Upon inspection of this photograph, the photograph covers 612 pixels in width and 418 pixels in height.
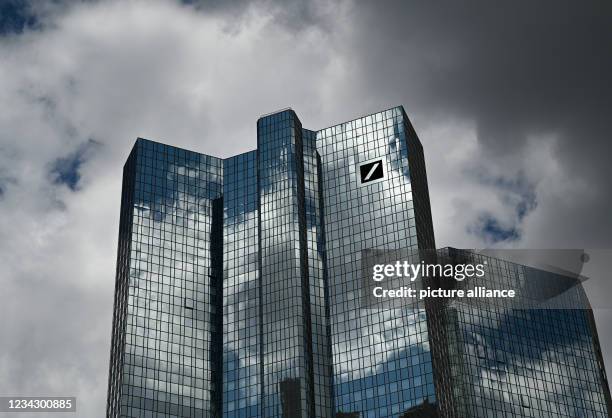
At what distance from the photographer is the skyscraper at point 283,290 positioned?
128500 mm

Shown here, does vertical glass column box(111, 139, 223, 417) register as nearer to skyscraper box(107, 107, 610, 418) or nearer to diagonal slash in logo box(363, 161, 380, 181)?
skyscraper box(107, 107, 610, 418)

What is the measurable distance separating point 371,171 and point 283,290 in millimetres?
25821

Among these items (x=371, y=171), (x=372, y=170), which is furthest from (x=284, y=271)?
(x=372, y=170)

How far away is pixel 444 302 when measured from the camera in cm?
14700

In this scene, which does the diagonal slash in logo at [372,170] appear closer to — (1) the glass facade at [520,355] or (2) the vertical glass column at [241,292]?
(2) the vertical glass column at [241,292]

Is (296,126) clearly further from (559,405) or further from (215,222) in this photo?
(559,405)

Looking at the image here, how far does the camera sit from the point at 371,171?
146 meters

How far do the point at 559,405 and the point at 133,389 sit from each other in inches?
3267

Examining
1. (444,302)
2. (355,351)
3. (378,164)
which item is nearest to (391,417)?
(355,351)

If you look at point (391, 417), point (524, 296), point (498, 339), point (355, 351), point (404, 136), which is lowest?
point (391, 417)

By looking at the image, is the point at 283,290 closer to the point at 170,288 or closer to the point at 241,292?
the point at 241,292

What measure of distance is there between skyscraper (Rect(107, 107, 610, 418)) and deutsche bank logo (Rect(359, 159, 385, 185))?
1.11ft

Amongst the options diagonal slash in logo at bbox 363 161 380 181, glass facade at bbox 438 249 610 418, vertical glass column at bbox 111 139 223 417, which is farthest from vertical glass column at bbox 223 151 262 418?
glass facade at bbox 438 249 610 418

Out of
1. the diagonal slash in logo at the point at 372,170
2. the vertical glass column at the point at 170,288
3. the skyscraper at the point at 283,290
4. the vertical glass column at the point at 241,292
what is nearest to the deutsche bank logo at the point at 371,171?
the diagonal slash in logo at the point at 372,170
